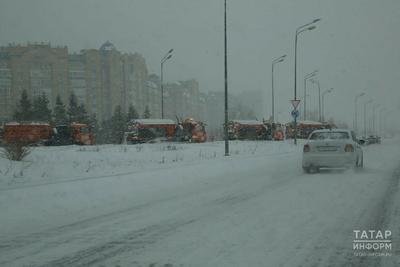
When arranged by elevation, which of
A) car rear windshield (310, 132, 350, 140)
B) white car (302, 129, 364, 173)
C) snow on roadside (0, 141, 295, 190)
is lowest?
snow on roadside (0, 141, 295, 190)

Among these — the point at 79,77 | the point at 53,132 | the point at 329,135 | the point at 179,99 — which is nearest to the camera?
the point at 329,135

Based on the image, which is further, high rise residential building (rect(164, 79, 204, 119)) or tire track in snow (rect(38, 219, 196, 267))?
high rise residential building (rect(164, 79, 204, 119))

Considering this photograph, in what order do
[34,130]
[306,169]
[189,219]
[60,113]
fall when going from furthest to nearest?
[60,113] → [34,130] → [306,169] → [189,219]

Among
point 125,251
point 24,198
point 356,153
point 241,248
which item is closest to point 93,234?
point 125,251

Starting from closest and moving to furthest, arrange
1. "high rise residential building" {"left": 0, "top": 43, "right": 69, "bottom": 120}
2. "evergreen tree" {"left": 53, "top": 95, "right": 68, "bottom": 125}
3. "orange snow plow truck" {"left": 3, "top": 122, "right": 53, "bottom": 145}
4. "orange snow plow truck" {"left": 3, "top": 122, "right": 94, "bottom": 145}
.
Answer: "orange snow plow truck" {"left": 3, "top": 122, "right": 53, "bottom": 145} → "orange snow plow truck" {"left": 3, "top": 122, "right": 94, "bottom": 145} → "evergreen tree" {"left": 53, "top": 95, "right": 68, "bottom": 125} → "high rise residential building" {"left": 0, "top": 43, "right": 69, "bottom": 120}

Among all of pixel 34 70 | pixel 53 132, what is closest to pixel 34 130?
pixel 53 132

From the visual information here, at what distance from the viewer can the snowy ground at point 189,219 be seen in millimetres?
5938

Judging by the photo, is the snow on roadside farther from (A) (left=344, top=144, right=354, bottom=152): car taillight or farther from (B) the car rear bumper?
(A) (left=344, top=144, right=354, bottom=152): car taillight

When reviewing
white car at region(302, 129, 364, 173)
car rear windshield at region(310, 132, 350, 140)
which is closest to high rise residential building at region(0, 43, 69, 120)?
car rear windshield at region(310, 132, 350, 140)

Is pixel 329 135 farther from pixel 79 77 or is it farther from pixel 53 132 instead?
pixel 79 77

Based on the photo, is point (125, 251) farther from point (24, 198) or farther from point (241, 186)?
point (241, 186)

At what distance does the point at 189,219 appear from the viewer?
8.41 metres

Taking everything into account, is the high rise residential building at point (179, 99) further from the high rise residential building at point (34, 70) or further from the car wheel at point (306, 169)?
the car wheel at point (306, 169)

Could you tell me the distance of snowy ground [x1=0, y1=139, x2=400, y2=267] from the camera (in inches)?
234
